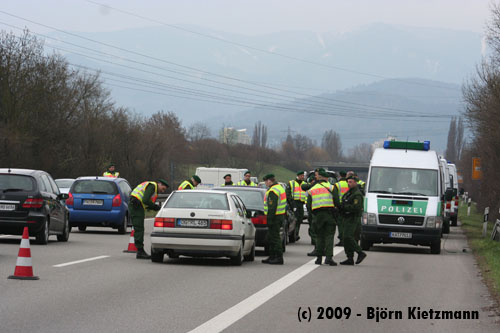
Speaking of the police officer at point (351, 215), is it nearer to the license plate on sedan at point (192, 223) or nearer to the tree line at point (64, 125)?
the license plate on sedan at point (192, 223)

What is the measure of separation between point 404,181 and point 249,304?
43.2ft

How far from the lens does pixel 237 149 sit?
116375 millimetres

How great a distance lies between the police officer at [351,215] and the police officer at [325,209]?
43cm

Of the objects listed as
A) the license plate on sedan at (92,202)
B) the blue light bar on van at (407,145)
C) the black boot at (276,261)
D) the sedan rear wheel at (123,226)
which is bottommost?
the sedan rear wheel at (123,226)

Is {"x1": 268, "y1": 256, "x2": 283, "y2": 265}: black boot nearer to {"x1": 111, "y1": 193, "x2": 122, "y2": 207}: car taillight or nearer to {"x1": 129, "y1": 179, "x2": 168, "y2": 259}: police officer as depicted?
{"x1": 129, "y1": 179, "x2": 168, "y2": 259}: police officer

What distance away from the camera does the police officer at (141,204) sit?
1798 cm

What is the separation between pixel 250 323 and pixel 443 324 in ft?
7.13

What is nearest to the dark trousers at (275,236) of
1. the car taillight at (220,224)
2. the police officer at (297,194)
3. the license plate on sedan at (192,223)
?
the car taillight at (220,224)

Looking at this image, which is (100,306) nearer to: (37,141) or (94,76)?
(37,141)

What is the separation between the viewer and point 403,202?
23219 mm

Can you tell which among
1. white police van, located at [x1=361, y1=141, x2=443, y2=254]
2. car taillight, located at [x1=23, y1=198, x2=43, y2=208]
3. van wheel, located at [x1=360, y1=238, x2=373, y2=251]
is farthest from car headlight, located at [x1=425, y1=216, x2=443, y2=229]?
car taillight, located at [x1=23, y1=198, x2=43, y2=208]

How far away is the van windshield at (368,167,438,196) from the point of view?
2362 centimetres

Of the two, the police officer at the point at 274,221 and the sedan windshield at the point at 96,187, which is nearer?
the police officer at the point at 274,221

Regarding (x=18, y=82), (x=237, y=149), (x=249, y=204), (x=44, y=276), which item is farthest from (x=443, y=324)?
(x=237, y=149)
